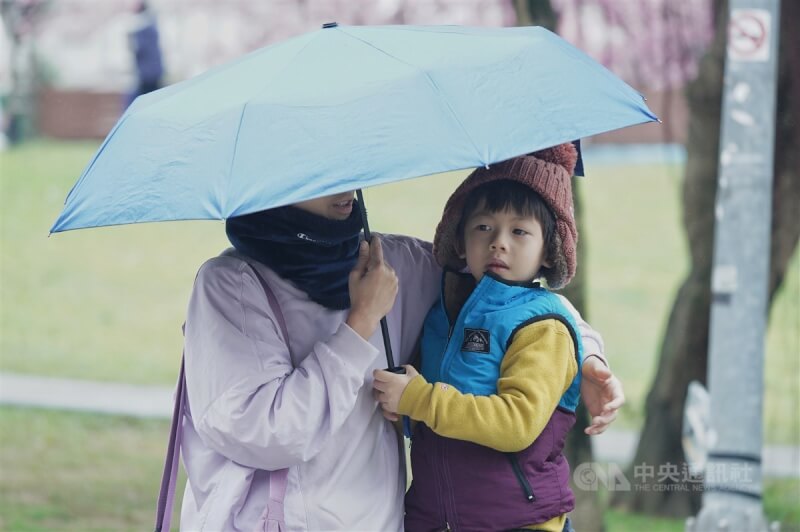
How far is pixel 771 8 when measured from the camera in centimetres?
453

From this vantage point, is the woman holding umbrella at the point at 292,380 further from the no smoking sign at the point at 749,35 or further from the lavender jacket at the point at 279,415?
the no smoking sign at the point at 749,35

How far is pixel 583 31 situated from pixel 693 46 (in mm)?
742

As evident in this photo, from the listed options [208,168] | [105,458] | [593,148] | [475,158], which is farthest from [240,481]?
[593,148]

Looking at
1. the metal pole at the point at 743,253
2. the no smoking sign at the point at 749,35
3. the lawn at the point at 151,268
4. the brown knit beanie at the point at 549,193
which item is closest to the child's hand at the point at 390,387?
the brown knit beanie at the point at 549,193

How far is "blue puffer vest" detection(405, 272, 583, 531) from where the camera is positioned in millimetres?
Result: 2389

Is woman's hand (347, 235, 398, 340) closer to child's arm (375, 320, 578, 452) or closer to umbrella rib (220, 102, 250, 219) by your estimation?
child's arm (375, 320, 578, 452)

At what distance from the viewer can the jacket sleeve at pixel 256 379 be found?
221cm

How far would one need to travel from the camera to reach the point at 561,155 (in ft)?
8.38

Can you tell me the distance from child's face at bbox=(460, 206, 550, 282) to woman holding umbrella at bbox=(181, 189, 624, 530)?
23 centimetres

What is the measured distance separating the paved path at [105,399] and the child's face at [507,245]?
465cm

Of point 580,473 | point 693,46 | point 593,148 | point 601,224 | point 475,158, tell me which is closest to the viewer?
point 475,158

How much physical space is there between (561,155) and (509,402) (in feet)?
1.92

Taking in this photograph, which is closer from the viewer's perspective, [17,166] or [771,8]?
[771,8]

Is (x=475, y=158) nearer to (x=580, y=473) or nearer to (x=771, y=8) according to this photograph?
(x=771, y=8)
